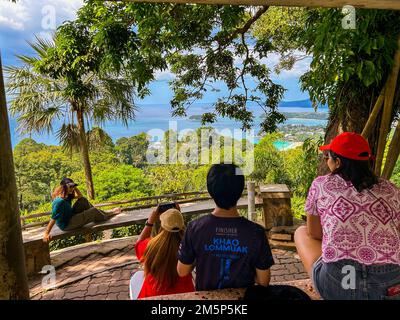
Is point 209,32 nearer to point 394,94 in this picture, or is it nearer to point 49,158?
point 394,94

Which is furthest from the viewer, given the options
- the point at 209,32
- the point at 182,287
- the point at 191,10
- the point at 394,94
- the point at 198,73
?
the point at 198,73

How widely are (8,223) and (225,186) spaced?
939mm

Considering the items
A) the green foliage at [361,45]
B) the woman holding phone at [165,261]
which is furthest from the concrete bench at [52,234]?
the green foliage at [361,45]

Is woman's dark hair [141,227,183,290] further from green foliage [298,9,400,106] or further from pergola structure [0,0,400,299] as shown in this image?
green foliage [298,9,400,106]

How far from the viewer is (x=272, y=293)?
159cm

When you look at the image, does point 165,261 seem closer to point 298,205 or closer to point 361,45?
point 361,45

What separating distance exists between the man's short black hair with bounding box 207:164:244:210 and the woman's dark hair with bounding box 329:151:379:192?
532 millimetres

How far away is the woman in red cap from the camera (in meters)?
1.52

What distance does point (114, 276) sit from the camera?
428 cm

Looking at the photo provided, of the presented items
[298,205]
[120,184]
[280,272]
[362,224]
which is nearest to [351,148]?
[362,224]

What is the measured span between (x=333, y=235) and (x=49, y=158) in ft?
51.8
